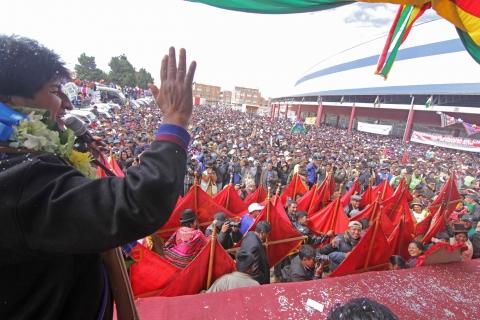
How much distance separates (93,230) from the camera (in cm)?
72

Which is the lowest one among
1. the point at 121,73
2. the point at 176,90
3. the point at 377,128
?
the point at 377,128

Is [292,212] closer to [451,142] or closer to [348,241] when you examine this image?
[348,241]

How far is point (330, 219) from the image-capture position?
214 inches

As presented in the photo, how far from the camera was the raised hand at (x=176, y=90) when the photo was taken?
0.92m

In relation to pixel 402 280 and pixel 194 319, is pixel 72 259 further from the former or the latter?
pixel 402 280

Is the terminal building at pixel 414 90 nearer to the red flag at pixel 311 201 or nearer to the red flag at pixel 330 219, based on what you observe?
the red flag at pixel 311 201

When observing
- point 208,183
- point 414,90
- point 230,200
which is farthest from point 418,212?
point 414,90

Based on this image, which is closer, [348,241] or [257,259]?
[257,259]

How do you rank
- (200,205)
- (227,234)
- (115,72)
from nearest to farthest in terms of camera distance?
(227,234), (200,205), (115,72)

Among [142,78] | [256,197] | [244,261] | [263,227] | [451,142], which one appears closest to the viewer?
[244,261]

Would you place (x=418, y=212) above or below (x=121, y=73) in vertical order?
below

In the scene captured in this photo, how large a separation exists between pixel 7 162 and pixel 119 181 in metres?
0.29

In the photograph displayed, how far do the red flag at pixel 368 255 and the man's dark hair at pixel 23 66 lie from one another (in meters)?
3.32

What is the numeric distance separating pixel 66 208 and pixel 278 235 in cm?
410
